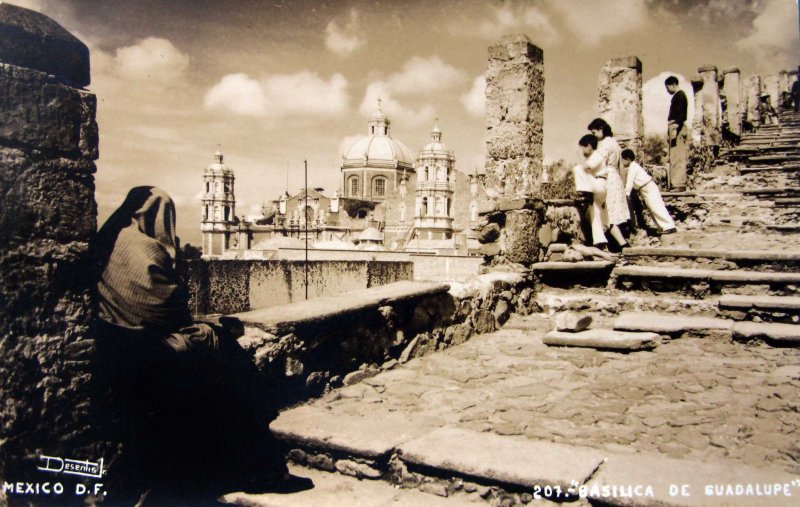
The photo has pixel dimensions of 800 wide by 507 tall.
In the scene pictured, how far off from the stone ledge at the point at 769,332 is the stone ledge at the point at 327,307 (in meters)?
2.44

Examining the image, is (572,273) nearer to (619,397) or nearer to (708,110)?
(619,397)

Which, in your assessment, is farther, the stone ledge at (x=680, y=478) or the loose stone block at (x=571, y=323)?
the loose stone block at (x=571, y=323)

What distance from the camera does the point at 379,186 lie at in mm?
76188

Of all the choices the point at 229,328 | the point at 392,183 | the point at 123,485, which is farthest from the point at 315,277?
the point at 392,183

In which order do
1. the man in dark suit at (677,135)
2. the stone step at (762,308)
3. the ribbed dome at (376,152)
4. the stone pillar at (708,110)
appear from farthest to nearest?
the ribbed dome at (376,152)
the stone pillar at (708,110)
the man in dark suit at (677,135)
the stone step at (762,308)

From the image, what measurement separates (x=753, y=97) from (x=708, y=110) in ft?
36.1

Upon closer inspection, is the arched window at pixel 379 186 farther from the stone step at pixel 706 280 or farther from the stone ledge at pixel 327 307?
the stone ledge at pixel 327 307

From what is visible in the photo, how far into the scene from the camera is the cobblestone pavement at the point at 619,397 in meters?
2.94

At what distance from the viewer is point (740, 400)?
11.3 ft

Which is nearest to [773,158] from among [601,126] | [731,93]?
[731,93]

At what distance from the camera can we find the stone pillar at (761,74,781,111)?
84.3ft

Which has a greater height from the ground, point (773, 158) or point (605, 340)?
point (773, 158)

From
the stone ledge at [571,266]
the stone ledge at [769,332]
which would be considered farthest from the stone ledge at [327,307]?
the stone ledge at [769,332]

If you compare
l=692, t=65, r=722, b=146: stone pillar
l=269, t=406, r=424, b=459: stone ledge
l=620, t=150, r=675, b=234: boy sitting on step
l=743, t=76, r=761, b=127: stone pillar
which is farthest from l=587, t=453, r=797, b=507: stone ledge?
l=743, t=76, r=761, b=127: stone pillar
